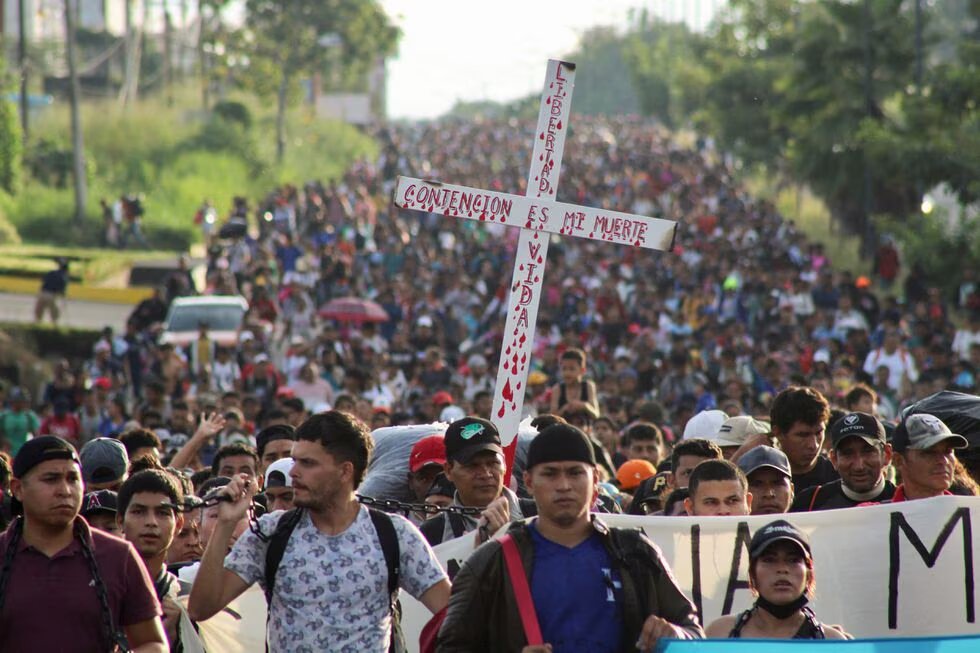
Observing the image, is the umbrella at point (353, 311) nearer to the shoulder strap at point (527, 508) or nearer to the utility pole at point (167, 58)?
the shoulder strap at point (527, 508)

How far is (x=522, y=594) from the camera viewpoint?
4.80 m

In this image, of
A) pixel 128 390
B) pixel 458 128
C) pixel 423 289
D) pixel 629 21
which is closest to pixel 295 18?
pixel 458 128

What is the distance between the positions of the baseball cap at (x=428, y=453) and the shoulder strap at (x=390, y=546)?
6.96 ft

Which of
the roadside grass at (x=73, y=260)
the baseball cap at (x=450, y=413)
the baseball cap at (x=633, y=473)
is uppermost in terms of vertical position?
the baseball cap at (x=633, y=473)

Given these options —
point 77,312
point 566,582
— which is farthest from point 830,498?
point 77,312

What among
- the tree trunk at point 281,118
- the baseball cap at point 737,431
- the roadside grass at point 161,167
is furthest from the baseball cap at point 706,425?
the tree trunk at point 281,118

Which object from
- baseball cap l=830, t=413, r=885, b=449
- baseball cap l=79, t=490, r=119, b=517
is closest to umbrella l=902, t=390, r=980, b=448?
baseball cap l=830, t=413, r=885, b=449

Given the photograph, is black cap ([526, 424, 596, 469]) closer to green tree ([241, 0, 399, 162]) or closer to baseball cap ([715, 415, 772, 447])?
baseball cap ([715, 415, 772, 447])

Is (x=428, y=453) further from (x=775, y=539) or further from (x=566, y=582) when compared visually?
(x=566, y=582)

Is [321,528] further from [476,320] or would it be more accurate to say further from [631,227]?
[476,320]

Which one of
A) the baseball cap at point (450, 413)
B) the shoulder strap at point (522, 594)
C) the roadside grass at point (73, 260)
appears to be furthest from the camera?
the roadside grass at point (73, 260)

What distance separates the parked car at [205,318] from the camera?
2611 cm

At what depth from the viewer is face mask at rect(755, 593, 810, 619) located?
5.41 meters

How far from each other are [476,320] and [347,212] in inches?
595
